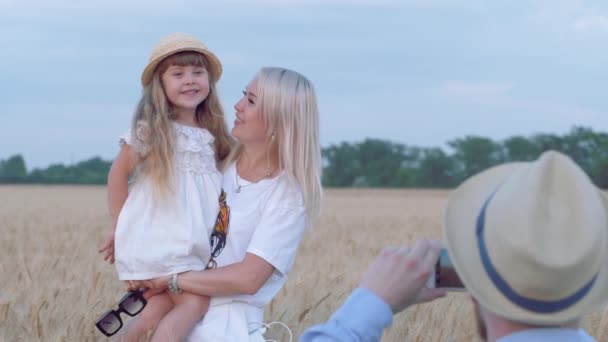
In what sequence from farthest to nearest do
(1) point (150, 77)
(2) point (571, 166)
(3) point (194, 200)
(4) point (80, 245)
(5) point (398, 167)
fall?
(5) point (398, 167) < (4) point (80, 245) < (1) point (150, 77) < (3) point (194, 200) < (2) point (571, 166)

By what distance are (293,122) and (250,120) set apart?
0.42 feet

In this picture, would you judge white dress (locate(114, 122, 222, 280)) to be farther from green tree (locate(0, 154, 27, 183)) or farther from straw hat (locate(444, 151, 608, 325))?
green tree (locate(0, 154, 27, 183))

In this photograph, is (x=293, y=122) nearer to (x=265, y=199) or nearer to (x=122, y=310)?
(x=265, y=199)

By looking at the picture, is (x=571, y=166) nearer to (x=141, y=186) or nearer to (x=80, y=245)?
(x=141, y=186)

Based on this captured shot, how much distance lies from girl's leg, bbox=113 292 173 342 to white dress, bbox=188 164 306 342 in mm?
112

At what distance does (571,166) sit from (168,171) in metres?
1.83

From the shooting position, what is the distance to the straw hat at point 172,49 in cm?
309

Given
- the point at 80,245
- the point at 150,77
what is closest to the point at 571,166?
the point at 150,77

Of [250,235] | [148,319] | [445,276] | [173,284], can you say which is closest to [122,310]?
[148,319]

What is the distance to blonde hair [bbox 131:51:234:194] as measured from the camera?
114 inches

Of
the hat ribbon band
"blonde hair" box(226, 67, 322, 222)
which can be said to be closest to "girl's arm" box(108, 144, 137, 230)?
"blonde hair" box(226, 67, 322, 222)

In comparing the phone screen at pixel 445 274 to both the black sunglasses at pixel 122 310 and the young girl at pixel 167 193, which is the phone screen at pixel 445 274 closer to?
the young girl at pixel 167 193

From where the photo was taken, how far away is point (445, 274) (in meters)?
1.34

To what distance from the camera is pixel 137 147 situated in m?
2.93
